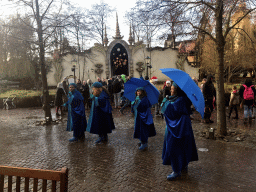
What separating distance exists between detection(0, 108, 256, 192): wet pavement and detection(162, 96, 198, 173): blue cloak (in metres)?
0.41

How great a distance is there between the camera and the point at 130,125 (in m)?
8.76

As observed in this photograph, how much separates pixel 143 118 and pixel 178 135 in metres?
1.87

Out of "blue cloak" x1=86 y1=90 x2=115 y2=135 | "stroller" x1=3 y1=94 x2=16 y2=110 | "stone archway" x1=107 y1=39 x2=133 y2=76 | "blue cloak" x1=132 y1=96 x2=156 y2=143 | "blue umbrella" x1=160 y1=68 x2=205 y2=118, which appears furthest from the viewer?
"stone archway" x1=107 y1=39 x2=133 y2=76

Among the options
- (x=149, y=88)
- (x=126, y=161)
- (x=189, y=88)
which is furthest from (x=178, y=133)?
(x=149, y=88)

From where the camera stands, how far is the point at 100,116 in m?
6.28

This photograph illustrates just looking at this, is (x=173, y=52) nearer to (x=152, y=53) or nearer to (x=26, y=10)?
(x=152, y=53)

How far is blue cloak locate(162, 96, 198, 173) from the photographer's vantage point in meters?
3.77

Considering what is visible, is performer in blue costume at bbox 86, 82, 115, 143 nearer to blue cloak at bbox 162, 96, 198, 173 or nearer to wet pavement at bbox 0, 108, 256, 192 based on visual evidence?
wet pavement at bbox 0, 108, 256, 192

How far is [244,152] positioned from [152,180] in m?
2.87

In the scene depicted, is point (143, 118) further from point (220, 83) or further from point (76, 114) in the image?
point (220, 83)

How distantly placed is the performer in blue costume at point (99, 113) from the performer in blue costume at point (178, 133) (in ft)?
9.03

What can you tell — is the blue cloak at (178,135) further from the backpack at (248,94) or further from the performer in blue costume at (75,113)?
the backpack at (248,94)

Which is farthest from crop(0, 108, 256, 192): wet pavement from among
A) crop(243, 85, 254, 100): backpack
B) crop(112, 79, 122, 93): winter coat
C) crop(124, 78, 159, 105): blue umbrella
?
crop(112, 79, 122, 93): winter coat

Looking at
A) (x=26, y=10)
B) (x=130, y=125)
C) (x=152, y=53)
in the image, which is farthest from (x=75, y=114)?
(x=152, y=53)
